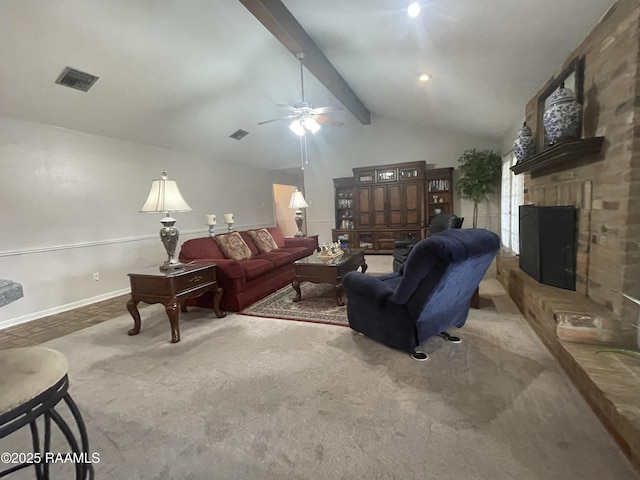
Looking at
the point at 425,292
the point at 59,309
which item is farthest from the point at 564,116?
the point at 59,309

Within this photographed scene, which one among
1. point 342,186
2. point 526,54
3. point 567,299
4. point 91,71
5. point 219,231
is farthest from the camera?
point 342,186

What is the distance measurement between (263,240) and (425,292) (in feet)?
10.5

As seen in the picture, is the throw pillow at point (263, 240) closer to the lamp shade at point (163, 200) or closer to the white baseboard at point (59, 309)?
the lamp shade at point (163, 200)

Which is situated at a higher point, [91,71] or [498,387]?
[91,71]

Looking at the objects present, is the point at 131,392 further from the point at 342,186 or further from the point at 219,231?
the point at 342,186

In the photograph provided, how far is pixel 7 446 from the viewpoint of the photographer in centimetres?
155

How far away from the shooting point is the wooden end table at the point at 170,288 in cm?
266

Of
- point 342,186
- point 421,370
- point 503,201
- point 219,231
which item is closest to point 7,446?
point 421,370

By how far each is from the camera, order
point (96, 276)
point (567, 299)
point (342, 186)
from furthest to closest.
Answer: point (342, 186), point (96, 276), point (567, 299)

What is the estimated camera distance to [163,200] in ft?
8.97

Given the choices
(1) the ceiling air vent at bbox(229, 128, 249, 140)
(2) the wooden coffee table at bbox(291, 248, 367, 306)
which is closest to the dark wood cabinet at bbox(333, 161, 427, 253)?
(1) the ceiling air vent at bbox(229, 128, 249, 140)

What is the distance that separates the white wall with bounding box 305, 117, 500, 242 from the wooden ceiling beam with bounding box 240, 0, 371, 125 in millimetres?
2104

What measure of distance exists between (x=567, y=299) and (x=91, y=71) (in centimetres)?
491

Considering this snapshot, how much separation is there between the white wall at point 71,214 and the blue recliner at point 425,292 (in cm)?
365
